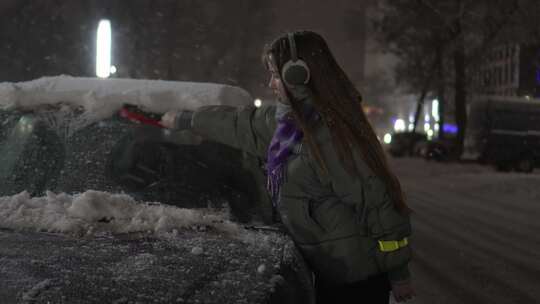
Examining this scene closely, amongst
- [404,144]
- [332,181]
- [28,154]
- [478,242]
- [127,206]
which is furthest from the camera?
[404,144]

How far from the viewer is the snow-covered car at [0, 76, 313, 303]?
2.00m

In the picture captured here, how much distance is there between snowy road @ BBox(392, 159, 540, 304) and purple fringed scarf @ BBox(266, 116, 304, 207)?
3277 mm

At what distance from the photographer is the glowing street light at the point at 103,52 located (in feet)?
28.3

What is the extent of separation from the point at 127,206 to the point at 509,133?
75.6 ft

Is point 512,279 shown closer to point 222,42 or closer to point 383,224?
point 383,224

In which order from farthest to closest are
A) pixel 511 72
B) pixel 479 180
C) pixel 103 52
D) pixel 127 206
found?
pixel 511 72 < pixel 479 180 < pixel 103 52 < pixel 127 206

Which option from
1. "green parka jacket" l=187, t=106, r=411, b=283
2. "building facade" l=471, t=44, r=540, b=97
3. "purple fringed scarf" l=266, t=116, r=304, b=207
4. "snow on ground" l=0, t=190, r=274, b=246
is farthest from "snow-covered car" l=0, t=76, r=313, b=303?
"building facade" l=471, t=44, r=540, b=97

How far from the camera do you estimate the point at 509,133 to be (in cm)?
2388

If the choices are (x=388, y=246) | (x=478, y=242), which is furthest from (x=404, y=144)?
(x=388, y=246)

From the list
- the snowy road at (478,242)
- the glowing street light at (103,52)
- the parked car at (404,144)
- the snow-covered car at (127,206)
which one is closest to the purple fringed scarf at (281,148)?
the snow-covered car at (127,206)

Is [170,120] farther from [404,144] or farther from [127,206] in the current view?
[404,144]

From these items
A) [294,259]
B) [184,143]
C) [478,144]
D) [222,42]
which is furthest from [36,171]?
[222,42]

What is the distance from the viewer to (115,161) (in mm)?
3365

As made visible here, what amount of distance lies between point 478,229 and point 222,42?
2621cm
